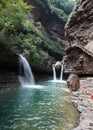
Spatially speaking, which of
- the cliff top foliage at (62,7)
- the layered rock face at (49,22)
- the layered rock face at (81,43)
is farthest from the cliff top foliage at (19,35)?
the cliff top foliage at (62,7)

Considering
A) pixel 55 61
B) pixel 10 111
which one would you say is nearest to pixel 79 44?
pixel 10 111

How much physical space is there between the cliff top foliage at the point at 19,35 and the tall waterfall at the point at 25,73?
3.30 ft

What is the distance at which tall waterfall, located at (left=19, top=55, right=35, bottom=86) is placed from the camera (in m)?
29.5

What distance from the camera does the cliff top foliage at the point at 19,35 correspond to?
78.7ft

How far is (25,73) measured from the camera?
31.0m

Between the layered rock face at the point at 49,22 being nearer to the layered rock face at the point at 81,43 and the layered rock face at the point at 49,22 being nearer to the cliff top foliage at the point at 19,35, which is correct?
the cliff top foliage at the point at 19,35

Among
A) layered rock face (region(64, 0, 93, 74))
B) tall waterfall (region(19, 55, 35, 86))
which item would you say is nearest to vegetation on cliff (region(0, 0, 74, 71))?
tall waterfall (region(19, 55, 35, 86))

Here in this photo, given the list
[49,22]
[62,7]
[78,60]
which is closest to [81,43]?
Result: [78,60]

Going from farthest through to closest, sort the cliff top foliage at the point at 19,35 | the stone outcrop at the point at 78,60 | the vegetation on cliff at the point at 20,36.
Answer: the vegetation on cliff at the point at 20,36, the cliff top foliage at the point at 19,35, the stone outcrop at the point at 78,60

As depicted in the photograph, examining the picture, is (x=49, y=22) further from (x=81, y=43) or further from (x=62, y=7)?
(x=81, y=43)

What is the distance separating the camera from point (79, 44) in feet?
27.0

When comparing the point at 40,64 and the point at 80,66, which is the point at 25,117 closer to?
the point at 80,66

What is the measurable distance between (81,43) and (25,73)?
22.9 meters

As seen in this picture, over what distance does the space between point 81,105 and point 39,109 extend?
2.74 meters
